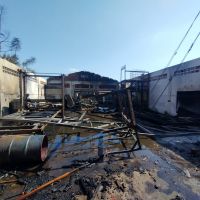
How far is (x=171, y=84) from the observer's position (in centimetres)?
1230

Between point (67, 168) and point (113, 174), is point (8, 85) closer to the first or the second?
A: point (67, 168)

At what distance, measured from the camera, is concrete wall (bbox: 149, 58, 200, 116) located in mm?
10159

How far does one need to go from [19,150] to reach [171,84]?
34.7 feet

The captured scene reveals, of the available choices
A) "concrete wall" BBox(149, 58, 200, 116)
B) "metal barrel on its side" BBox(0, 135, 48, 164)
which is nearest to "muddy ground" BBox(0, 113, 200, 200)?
"metal barrel on its side" BBox(0, 135, 48, 164)

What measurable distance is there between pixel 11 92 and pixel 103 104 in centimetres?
989

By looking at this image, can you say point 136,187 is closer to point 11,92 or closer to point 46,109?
point 11,92

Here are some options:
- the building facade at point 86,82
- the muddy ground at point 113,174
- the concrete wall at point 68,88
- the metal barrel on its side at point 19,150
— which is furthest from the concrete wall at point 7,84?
the building facade at point 86,82

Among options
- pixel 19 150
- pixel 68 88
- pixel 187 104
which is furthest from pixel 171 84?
pixel 68 88

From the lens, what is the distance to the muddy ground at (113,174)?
9.75 ft

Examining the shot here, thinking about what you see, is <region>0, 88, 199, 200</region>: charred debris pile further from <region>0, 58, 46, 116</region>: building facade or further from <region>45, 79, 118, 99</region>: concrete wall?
<region>45, 79, 118, 99</region>: concrete wall

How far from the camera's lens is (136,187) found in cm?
316

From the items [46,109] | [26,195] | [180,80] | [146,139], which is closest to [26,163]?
[26,195]

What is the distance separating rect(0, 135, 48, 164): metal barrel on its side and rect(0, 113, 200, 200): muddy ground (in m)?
0.18

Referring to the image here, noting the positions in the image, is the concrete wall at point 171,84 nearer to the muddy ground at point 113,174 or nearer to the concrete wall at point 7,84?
the muddy ground at point 113,174
